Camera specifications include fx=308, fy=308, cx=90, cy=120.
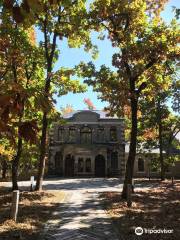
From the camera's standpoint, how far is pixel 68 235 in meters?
9.04

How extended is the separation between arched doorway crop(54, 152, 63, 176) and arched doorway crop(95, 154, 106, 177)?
5112 mm

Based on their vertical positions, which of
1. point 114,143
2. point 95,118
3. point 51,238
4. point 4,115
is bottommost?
point 51,238

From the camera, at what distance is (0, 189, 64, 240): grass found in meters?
8.95

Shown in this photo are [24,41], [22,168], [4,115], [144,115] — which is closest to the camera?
[4,115]

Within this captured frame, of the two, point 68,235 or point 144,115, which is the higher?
point 144,115

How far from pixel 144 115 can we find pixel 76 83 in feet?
51.4

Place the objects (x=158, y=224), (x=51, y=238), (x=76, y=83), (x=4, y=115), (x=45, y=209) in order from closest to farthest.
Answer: (x=4, y=115)
(x=51, y=238)
(x=158, y=224)
(x=45, y=209)
(x=76, y=83)

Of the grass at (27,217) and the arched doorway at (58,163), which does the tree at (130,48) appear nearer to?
the grass at (27,217)

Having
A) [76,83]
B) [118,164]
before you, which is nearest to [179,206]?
[76,83]

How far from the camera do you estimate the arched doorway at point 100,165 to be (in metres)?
43.8

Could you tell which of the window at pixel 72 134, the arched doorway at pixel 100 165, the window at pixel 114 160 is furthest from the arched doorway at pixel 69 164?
the window at pixel 114 160

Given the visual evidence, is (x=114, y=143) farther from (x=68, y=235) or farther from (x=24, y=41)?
(x=68, y=235)
